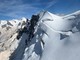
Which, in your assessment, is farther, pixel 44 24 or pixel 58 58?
pixel 44 24

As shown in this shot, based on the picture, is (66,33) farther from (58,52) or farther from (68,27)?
(58,52)

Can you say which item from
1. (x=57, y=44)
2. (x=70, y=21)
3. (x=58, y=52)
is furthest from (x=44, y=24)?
(x=58, y=52)

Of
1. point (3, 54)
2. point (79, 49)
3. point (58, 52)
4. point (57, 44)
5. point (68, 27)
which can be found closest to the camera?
point (79, 49)

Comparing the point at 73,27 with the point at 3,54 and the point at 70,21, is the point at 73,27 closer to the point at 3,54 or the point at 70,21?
the point at 70,21

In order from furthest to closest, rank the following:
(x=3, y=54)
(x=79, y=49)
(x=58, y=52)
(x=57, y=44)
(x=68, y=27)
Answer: (x=3, y=54), (x=68, y=27), (x=57, y=44), (x=58, y=52), (x=79, y=49)

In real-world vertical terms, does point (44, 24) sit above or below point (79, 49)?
above

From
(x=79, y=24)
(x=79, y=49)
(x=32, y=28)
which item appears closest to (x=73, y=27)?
(x=79, y=24)
